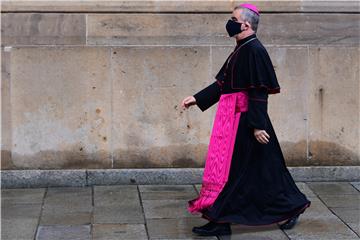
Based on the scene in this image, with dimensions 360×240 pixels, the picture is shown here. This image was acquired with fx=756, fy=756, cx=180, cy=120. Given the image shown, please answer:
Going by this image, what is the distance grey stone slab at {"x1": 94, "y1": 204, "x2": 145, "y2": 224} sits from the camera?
21.0ft

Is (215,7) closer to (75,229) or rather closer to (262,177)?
(262,177)

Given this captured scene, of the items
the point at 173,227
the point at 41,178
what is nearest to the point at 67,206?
the point at 41,178

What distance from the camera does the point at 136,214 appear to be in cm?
659

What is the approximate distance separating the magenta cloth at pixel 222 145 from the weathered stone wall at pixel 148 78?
1747 mm

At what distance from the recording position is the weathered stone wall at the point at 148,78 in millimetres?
7543

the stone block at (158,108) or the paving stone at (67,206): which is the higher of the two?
the stone block at (158,108)

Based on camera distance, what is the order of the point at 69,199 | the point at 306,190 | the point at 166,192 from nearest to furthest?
the point at 69,199 < the point at 166,192 < the point at 306,190

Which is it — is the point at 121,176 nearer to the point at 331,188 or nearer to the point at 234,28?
the point at 331,188

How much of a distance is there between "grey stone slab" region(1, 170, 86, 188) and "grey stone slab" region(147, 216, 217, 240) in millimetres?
1444

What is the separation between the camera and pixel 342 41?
782cm

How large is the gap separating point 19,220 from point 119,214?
85cm

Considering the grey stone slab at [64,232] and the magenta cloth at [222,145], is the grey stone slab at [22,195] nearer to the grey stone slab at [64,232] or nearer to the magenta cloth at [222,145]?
the grey stone slab at [64,232]

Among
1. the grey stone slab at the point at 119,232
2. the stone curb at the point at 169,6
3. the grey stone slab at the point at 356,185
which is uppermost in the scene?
the stone curb at the point at 169,6

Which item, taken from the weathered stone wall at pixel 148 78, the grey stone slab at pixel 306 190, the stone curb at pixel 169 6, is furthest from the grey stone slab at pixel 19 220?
the grey stone slab at pixel 306 190
